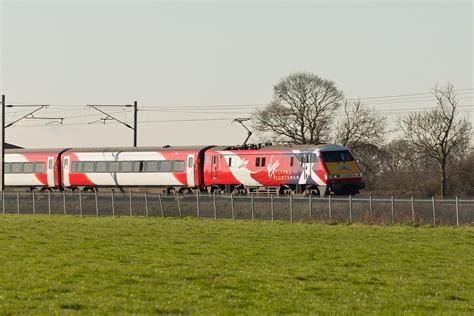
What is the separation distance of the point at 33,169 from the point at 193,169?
13315 mm

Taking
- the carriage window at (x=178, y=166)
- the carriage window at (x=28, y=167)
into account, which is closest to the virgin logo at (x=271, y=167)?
the carriage window at (x=178, y=166)

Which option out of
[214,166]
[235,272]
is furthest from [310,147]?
[235,272]

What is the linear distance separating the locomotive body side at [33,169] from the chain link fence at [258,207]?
10.9 meters

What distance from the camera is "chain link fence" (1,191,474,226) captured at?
41.1 meters

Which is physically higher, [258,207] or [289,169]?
[289,169]

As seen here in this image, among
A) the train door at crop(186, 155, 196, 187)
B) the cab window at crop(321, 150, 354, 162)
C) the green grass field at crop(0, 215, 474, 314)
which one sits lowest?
the green grass field at crop(0, 215, 474, 314)

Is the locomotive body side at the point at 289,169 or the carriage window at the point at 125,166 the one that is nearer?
the locomotive body side at the point at 289,169

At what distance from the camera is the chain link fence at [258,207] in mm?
41125

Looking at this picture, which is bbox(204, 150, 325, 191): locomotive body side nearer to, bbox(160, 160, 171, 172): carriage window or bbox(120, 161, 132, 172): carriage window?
bbox(160, 160, 171, 172): carriage window

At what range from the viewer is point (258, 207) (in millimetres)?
46656

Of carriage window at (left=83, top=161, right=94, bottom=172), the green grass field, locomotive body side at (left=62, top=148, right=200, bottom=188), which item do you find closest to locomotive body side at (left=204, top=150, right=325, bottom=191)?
locomotive body side at (left=62, top=148, right=200, bottom=188)

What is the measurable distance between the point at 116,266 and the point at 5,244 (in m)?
7.84

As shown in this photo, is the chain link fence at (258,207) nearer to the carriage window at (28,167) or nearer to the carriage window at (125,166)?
the carriage window at (125,166)

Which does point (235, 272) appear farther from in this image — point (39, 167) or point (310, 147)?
point (39, 167)
